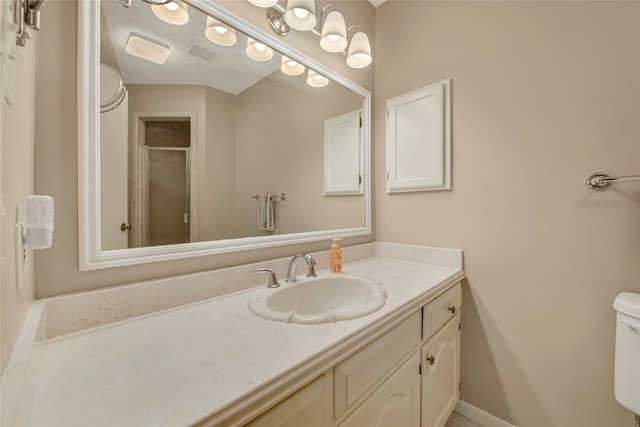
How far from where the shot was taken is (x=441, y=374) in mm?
1155

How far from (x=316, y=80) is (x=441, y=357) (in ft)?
4.85

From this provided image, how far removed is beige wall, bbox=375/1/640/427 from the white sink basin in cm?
59

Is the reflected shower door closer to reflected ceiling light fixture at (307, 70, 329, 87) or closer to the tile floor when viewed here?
reflected ceiling light fixture at (307, 70, 329, 87)

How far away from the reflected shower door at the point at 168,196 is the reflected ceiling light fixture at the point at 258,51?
0.54 metres

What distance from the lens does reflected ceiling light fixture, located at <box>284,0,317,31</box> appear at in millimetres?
1097

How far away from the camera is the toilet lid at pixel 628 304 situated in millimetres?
865

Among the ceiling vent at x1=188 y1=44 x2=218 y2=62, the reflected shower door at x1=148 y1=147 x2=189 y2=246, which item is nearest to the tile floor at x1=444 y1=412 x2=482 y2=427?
the reflected shower door at x1=148 y1=147 x2=189 y2=246

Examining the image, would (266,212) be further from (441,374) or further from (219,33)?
(441,374)

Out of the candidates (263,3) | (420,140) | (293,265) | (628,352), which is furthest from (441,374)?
(263,3)

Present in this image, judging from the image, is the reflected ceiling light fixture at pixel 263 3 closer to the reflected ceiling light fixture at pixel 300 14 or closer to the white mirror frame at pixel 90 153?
the reflected ceiling light fixture at pixel 300 14

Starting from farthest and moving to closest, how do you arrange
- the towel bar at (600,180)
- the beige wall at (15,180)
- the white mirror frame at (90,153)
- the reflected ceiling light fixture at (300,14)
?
the reflected ceiling light fixture at (300,14), the towel bar at (600,180), the white mirror frame at (90,153), the beige wall at (15,180)

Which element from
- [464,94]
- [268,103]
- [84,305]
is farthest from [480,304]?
[84,305]

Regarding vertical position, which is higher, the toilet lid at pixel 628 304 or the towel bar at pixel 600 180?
the towel bar at pixel 600 180

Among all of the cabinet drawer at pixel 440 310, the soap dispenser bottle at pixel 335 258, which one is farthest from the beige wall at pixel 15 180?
the cabinet drawer at pixel 440 310
